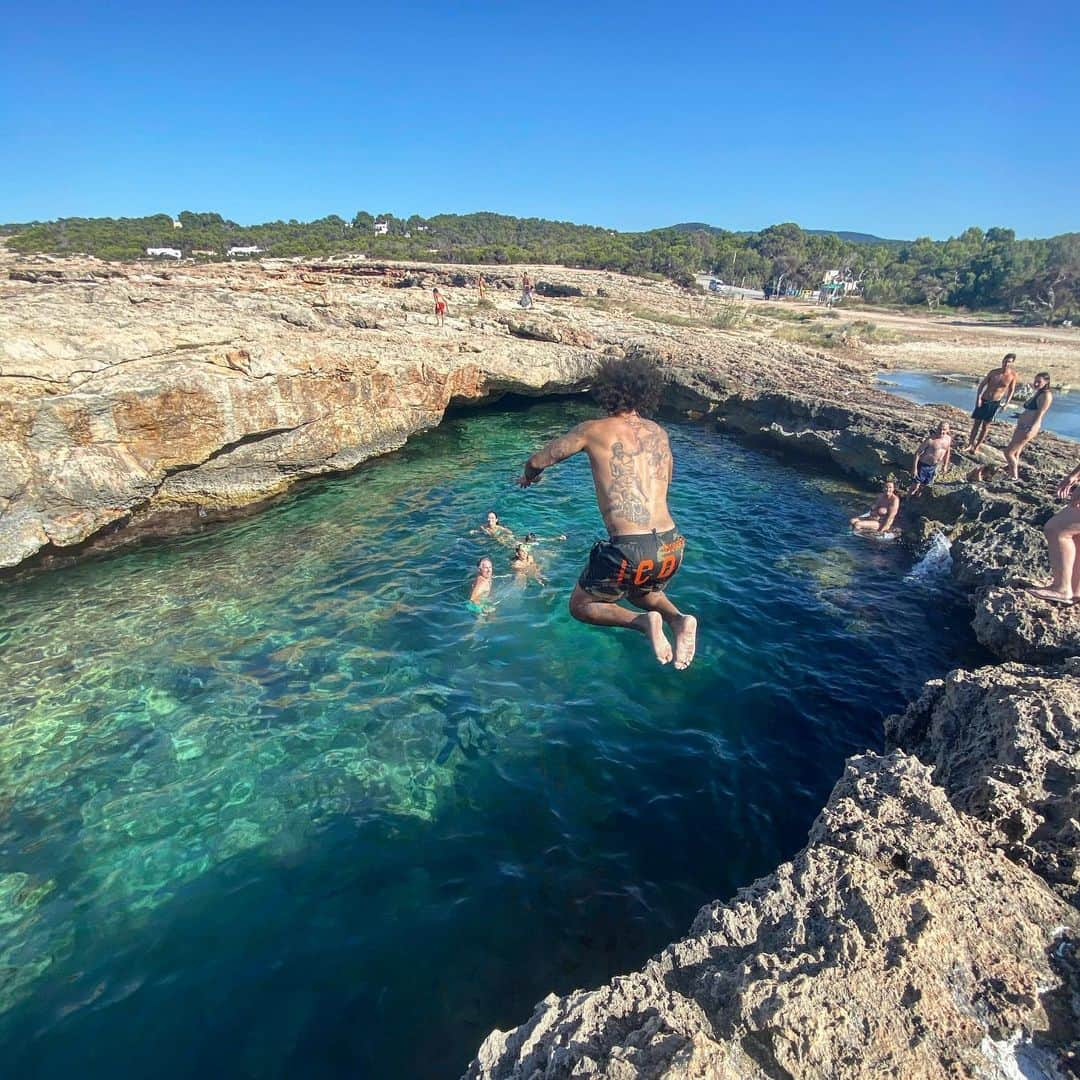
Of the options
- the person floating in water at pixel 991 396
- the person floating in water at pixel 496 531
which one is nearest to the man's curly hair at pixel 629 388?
the person floating in water at pixel 496 531

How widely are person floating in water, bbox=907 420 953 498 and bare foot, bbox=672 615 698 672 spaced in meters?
10.0

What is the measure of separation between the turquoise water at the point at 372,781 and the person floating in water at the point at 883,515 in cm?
122

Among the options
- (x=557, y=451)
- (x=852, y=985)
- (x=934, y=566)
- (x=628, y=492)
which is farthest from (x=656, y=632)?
(x=934, y=566)

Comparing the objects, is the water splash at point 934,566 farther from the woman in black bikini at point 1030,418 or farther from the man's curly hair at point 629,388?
the man's curly hair at point 629,388

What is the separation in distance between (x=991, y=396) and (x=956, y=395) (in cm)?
1344

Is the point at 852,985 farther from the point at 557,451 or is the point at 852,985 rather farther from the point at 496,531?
the point at 496,531

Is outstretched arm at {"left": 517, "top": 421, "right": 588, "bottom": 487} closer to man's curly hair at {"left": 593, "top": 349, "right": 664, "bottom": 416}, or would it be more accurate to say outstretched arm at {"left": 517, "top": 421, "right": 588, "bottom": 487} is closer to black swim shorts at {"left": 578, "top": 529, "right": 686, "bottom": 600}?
man's curly hair at {"left": 593, "top": 349, "right": 664, "bottom": 416}

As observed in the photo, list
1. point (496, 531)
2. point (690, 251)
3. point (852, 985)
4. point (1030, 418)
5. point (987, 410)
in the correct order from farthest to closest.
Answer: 1. point (690, 251)
2. point (987, 410)
3. point (1030, 418)
4. point (496, 531)
5. point (852, 985)

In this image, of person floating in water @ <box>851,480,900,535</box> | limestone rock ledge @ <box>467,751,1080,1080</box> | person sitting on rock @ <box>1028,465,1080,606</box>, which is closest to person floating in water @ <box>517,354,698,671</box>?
limestone rock ledge @ <box>467,751,1080,1080</box>

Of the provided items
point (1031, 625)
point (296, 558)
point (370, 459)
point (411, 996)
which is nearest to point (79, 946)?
point (411, 996)

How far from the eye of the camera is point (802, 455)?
16.9 meters

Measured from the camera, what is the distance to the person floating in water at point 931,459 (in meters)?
11.9

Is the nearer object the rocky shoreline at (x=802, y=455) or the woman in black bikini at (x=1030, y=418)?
the rocky shoreline at (x=802, y=455)

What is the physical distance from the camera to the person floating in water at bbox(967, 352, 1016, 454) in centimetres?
1219
